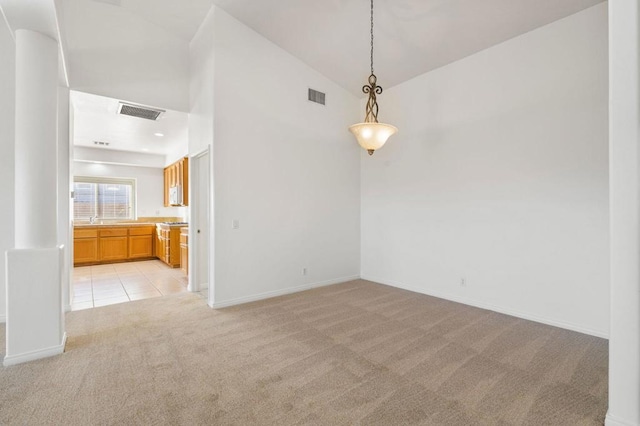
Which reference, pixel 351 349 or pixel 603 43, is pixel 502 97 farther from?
pixel 351 349

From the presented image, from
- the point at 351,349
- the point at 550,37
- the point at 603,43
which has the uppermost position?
the point at 550,37

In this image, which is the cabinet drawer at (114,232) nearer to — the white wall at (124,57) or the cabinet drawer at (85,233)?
the cabinet drawer at (85,233)

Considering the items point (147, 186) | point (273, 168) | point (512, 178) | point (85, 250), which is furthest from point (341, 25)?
point (85, 250)

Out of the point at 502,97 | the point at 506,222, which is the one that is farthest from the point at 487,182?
the point at 502,97

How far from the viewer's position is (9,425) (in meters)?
1.75

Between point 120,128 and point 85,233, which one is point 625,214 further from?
point 85,233

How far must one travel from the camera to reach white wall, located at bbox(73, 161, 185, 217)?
25.9 ft

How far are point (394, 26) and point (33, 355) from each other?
16.7 feet

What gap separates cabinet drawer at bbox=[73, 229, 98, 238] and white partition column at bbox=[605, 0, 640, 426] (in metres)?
8.66

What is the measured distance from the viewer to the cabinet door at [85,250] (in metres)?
6.59

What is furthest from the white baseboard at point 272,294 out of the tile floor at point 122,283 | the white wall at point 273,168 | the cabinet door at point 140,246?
the cabinet door at point 140,246

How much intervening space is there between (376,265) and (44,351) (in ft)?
14.4

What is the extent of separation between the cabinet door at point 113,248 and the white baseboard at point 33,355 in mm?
5085

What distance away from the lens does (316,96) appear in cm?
493
